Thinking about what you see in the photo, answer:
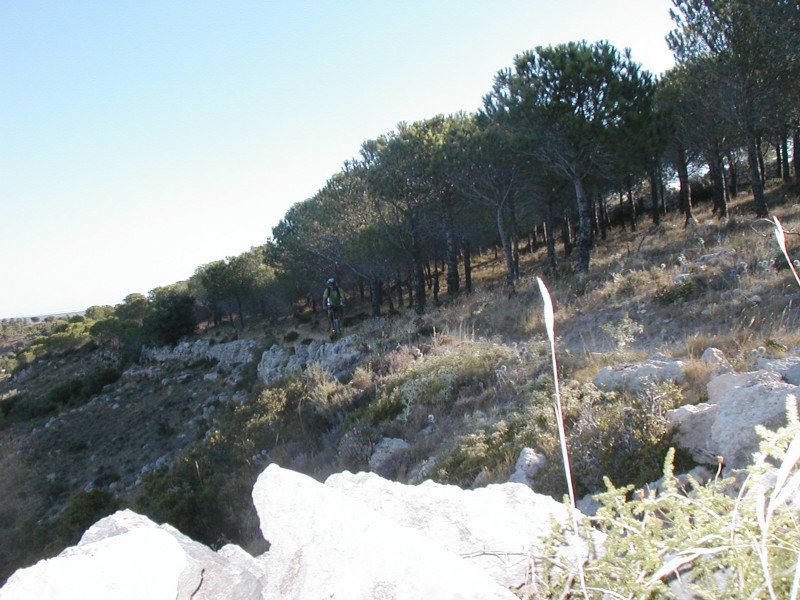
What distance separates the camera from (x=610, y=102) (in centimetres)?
1795

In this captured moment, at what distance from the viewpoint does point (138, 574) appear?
1904 mm

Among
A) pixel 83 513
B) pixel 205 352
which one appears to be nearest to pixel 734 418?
pixel 83 513

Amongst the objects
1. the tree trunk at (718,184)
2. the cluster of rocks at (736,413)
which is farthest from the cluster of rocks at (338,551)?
the tree trunk at (718,184)

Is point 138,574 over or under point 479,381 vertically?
over

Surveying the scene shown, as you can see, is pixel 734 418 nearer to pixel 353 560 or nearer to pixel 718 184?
pixel 353 560

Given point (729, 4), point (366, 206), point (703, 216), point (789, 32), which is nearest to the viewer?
point (789, 32)

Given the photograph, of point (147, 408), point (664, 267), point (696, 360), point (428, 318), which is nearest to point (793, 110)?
point (664, 267)

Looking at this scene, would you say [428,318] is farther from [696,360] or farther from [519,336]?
[696,360]

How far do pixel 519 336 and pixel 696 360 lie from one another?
6781 millimetres

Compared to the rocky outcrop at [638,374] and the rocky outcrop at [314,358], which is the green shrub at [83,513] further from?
the rocky outcrop at [638,374]

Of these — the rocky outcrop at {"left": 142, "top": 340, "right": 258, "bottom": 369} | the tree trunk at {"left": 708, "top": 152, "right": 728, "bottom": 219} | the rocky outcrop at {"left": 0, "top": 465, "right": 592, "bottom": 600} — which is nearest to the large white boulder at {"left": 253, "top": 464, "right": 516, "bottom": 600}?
the rocky outcrop at {"left": 0, "top": 465, "right": 592, "bottom": 600}

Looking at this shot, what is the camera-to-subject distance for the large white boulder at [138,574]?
1.82 metres

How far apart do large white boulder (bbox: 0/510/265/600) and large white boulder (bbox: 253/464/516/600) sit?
0.21m

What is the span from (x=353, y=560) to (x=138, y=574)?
2.84 ft
